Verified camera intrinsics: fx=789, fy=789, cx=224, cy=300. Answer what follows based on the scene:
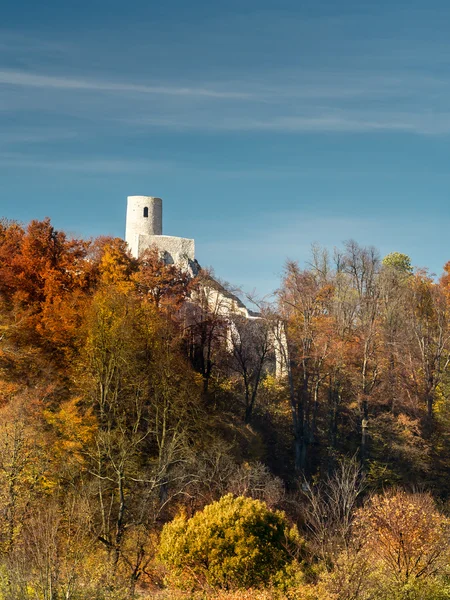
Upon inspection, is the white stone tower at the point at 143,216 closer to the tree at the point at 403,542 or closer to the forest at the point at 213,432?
the forest at the point at 213,432

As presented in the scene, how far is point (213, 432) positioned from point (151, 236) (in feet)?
102

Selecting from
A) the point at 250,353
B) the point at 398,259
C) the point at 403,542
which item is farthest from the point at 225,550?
the point at 398,259

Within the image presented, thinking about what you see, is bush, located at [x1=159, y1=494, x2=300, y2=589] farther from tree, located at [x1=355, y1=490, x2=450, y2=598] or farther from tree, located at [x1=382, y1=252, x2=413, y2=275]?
tree, located at [x1=382, y1=252, x2=413, y2=275]

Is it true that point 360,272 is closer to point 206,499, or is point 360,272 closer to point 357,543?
point 206,499

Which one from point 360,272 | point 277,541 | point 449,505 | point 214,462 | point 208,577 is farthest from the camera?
point 360,272

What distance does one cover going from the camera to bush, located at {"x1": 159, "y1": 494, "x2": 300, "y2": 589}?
23.7 meters

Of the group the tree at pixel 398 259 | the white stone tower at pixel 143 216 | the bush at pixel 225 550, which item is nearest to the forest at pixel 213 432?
the bush at pixel 225 550

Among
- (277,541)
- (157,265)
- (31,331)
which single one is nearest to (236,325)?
(157,265)

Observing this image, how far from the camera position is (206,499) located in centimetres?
3294

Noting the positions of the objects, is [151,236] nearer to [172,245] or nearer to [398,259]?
[172,245]

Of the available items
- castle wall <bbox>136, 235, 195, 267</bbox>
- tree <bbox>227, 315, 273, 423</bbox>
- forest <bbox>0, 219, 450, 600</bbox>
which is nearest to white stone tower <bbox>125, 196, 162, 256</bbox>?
castle wall <bbox>136, 235, 195, 267</bbox>

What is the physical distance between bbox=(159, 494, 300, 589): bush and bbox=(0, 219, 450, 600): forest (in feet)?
0.19

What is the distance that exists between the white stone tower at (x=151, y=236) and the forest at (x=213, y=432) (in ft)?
34.8

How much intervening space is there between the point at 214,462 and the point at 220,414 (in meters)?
7.46
